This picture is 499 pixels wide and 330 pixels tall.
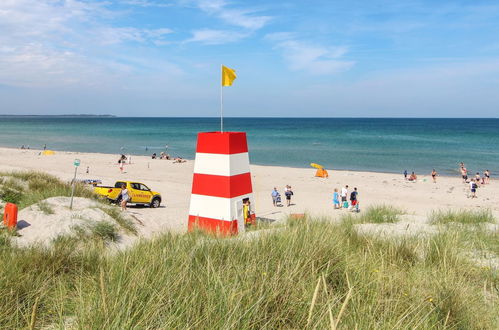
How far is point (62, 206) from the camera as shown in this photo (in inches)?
412

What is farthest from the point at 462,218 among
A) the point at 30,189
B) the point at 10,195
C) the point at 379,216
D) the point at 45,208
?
the point at 30,189

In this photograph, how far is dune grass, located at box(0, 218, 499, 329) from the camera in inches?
111

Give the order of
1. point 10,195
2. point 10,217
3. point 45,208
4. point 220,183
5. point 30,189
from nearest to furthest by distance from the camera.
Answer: point 10,217, point 45,208, point 220,183, point 10,195, point 30,189

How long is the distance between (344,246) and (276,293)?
2.38 m

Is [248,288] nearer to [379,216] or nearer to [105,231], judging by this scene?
[105,231]

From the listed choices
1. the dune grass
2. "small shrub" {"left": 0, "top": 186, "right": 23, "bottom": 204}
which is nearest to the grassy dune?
the dune grass

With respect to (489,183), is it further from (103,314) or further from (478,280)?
(103,314)

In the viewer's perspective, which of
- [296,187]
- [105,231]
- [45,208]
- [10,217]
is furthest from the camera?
[296,187]

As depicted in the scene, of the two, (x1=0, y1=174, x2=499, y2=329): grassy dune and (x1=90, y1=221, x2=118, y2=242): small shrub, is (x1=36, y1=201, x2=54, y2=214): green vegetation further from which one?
(x1=0, y1=174, x2=499, y2=329): grassy dune

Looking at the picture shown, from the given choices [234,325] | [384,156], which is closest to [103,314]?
[234,325]

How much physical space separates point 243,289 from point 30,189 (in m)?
12.5

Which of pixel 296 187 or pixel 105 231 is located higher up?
pixel 105 231

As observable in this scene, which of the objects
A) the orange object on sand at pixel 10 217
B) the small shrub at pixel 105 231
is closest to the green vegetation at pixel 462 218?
the small shrub at pixel 105 231

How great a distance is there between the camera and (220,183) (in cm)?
1005
